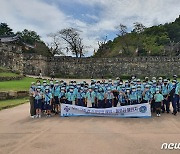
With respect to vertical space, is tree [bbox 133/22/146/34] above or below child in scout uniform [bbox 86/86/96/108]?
above

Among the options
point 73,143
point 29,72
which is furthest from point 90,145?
point 29,72

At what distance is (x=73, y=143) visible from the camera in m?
7.06

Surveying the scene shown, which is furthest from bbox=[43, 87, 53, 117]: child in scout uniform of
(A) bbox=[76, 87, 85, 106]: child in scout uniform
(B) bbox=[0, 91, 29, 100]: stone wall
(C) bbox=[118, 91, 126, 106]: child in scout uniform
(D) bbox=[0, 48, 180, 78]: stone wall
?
(D) bbox=[0, 48, 180, 78]: stone wall

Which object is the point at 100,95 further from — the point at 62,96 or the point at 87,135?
the point at 87,135

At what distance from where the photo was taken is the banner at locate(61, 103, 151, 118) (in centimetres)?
1039

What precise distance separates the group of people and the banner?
2.12 feet

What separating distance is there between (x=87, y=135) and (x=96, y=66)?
3298 cm

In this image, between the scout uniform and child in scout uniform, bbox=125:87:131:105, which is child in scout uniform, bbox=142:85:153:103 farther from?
the scout uniform

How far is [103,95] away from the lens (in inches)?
451

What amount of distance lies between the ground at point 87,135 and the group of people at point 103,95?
72 centimetres

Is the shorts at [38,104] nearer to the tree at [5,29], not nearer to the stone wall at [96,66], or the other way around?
the stone wall at [96,66]

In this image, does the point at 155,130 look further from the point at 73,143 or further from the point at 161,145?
the point at 73,143

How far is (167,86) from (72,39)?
136ft

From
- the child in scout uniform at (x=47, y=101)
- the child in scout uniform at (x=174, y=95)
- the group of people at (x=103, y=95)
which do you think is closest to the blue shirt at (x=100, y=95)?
the group of people at (x=103, y=95)
